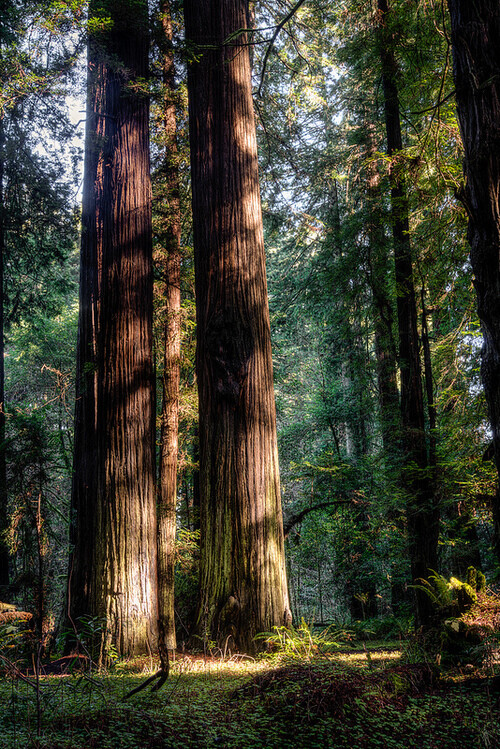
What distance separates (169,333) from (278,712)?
5306 mm

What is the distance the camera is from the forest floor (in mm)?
1995

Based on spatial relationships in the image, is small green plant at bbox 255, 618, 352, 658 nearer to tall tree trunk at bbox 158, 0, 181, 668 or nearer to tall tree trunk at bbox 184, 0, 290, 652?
tall tree trunk at bbox 184, 0, 290, 652

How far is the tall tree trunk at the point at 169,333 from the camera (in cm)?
635

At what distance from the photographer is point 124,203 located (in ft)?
19.1

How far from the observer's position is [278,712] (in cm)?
233

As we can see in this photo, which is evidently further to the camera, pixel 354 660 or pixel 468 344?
pixel 468 344

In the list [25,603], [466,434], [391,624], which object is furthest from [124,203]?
[391,624]

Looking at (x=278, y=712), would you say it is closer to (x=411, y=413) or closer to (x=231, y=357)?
(x=231, y=357)

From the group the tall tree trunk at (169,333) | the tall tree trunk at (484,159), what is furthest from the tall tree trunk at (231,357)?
the tall tree trunk at (484,159)

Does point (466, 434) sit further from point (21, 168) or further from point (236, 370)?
point (21, 168)

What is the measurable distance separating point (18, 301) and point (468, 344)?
10.4 meters

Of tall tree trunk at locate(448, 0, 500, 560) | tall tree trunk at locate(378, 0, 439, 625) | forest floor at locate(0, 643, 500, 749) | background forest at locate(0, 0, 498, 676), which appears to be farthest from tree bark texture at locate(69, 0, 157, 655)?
tall tree trunk at locate(448, 0, 500, 560)

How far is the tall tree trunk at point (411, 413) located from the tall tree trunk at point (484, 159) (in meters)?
3.36

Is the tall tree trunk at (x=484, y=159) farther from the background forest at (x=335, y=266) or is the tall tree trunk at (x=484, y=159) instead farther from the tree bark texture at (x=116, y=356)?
the tree bark texture at (x=116, y=356)
